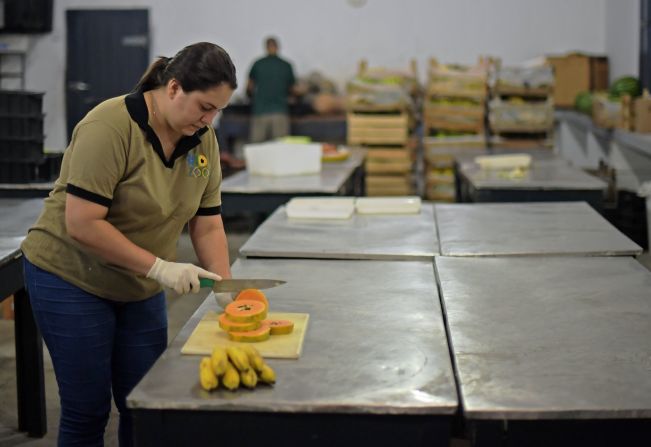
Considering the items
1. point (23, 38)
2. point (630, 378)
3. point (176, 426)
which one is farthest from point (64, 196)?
point (23, 38)

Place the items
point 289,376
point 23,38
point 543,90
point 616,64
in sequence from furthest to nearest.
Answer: point 23,38 → point 616,64 → point 543,90 → point 289,376

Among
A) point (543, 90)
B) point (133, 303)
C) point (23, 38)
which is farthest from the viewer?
point (23, 38)

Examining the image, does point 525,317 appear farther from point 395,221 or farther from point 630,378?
point 395,221

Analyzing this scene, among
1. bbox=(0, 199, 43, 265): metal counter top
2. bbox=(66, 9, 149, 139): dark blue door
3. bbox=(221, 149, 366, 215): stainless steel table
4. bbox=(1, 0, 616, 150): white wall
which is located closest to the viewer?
bbox=(0, 199, 43, 265): metal counter top

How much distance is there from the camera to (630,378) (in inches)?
69.2

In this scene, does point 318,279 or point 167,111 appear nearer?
point 167,111

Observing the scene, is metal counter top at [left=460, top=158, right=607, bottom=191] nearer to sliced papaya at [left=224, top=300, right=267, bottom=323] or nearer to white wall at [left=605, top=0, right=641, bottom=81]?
sliced papaya at [left=224, top=300, right=267, bottom=323]

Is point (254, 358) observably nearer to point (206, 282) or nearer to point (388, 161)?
point (206, 282)

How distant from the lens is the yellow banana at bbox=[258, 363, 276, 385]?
1.72 metres

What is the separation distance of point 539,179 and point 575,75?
536cm

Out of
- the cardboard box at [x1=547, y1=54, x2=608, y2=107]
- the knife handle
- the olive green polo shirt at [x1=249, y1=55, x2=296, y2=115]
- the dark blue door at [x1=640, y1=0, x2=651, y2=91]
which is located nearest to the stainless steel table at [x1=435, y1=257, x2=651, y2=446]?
the knife handle

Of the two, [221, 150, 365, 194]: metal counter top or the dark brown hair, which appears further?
[221, 150, 365, 194]: metal counter top

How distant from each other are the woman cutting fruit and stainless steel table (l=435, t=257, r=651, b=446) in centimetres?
74

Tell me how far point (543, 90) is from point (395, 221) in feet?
17.8
